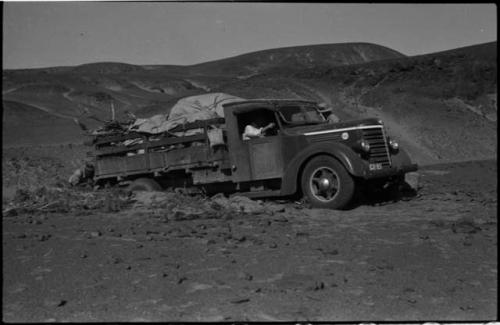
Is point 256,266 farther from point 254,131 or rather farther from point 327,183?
point 254,131

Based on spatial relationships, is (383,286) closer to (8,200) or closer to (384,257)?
(384,257)

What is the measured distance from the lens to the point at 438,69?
33156 millimetres

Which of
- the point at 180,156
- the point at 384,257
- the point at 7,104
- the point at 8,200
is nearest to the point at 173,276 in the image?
the point at 384,257

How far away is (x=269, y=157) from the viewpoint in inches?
369

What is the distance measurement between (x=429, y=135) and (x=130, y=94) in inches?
1067

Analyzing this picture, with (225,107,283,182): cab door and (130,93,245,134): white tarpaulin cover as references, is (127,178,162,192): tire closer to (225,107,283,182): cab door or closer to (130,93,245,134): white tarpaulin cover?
(130,93,245,134): white tarpaulin cover

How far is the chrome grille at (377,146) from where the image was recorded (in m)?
8.86

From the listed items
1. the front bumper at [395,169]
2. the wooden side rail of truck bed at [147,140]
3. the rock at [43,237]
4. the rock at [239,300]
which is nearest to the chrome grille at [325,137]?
the front bumper at [395,169]

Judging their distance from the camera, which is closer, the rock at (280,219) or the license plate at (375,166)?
the rock at (280,219)

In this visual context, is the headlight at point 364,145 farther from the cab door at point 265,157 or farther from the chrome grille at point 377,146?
the cab door at point 265,157

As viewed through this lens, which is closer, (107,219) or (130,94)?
(107,219)

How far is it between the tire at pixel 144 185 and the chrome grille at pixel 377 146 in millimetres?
3819

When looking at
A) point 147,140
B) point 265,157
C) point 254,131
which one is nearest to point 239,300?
point 265,157

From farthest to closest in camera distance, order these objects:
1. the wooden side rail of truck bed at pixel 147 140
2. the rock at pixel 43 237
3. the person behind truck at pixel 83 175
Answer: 1. the person behind truck at pixel 83 175
2. the wooden side rail of truck bed at pixel 147 140
3. the rock at pixel 43 237
